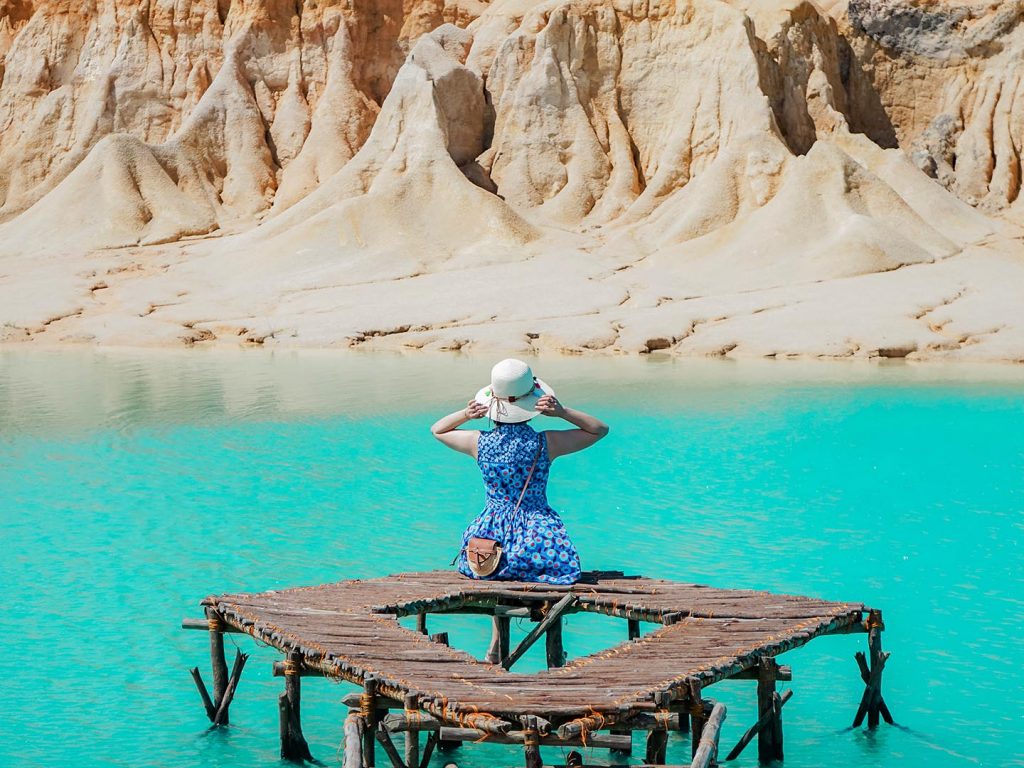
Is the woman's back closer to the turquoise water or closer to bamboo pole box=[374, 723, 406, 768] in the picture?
the turquoise water

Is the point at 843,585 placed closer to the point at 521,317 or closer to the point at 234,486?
the point at 234,486

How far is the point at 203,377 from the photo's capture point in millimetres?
24000

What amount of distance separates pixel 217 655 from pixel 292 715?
2.64 ft

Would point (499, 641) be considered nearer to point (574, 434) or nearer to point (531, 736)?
point (574, 434)

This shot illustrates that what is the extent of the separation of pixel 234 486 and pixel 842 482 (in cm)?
639

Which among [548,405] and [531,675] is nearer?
[531,675]

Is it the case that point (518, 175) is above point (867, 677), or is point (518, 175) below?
above

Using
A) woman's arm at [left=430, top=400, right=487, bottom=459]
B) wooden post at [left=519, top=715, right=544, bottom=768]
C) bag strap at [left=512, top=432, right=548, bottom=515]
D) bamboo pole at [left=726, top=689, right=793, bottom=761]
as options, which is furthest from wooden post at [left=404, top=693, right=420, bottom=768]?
woman's arm at [left=430, top=400, right=487, bottom=459]

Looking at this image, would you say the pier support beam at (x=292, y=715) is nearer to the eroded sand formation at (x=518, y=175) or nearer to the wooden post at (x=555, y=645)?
the wooden post at (x=555, y=645)

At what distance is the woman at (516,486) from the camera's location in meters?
7.20

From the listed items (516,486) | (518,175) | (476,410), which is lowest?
(516,486)

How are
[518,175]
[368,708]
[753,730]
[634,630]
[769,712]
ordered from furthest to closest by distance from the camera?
1. [518,175]
2. [634,630]
3. [753,730]
4. [769,712]
5. [368,708]

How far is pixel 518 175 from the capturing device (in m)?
41.3

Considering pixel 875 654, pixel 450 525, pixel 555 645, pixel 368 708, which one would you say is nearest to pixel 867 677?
pixel 875 654
